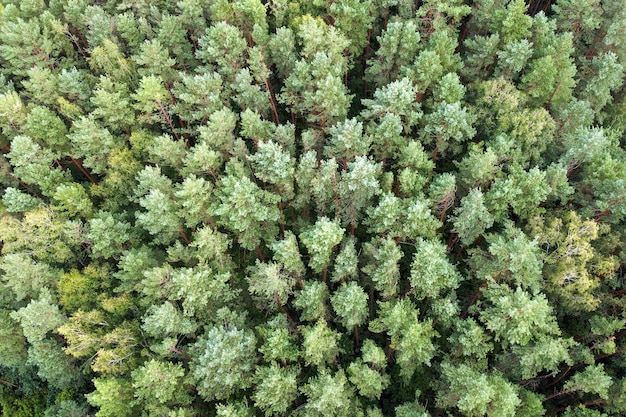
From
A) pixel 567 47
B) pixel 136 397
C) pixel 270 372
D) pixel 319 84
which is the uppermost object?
pixel 567 47

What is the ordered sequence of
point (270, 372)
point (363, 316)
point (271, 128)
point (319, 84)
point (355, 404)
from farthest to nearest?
point (271, 128)
point (319, 84)
point (363, 316)
point (355, 404)
point (270, 372)

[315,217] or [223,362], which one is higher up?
[315,217]

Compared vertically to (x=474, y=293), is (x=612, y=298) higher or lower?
higher

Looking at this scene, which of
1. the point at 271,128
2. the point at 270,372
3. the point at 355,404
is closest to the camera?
the point at 270,372

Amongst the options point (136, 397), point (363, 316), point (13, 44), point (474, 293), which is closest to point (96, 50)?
point (13, 44)

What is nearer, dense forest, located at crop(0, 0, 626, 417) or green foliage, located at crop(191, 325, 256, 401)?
green foliage, located at crop(191, 325, 256, 401)

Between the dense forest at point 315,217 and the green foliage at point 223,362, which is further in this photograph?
the dense forest at point 315,217

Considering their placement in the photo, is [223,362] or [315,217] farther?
[315,217]

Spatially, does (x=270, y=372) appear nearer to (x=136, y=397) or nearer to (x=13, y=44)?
(x=136, y=397)
